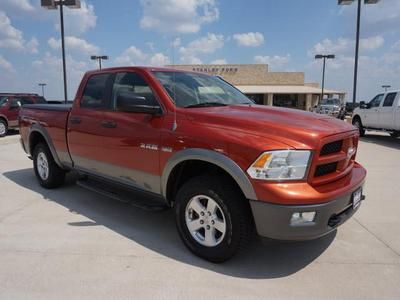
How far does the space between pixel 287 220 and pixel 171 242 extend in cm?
155

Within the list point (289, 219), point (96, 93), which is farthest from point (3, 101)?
point (289, 219)

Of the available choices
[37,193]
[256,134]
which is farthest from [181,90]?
[37,193]

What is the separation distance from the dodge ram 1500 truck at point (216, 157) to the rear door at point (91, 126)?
0.8 inches

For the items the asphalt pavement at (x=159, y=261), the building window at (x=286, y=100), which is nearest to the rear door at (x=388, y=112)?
the asphalt pavement at (x=159, y=261)

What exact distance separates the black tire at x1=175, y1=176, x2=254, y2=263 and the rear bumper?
16cm

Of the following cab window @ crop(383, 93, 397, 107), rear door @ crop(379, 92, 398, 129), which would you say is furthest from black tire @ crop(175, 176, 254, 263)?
cab window @ crop(383, 93, 397, 107)

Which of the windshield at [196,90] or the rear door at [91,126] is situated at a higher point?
the windshield at [196,90]

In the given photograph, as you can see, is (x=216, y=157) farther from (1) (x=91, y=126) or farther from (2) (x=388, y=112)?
(2) (x=388, y=112)

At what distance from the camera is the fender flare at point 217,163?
3.05 meters

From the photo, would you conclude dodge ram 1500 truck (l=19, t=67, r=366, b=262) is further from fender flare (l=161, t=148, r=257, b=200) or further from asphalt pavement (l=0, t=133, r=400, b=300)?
asphalt pavement (l=0, t=133, r=400, b=300)

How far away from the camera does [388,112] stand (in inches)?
518

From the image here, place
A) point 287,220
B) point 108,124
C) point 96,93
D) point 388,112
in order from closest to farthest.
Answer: point 287,220, point 108,124, point 96,93, point 388,112

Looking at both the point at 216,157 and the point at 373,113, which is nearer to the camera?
the point at 216,157

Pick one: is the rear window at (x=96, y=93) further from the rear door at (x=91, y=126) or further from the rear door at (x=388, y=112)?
the rear door at (x=388, y=112)
